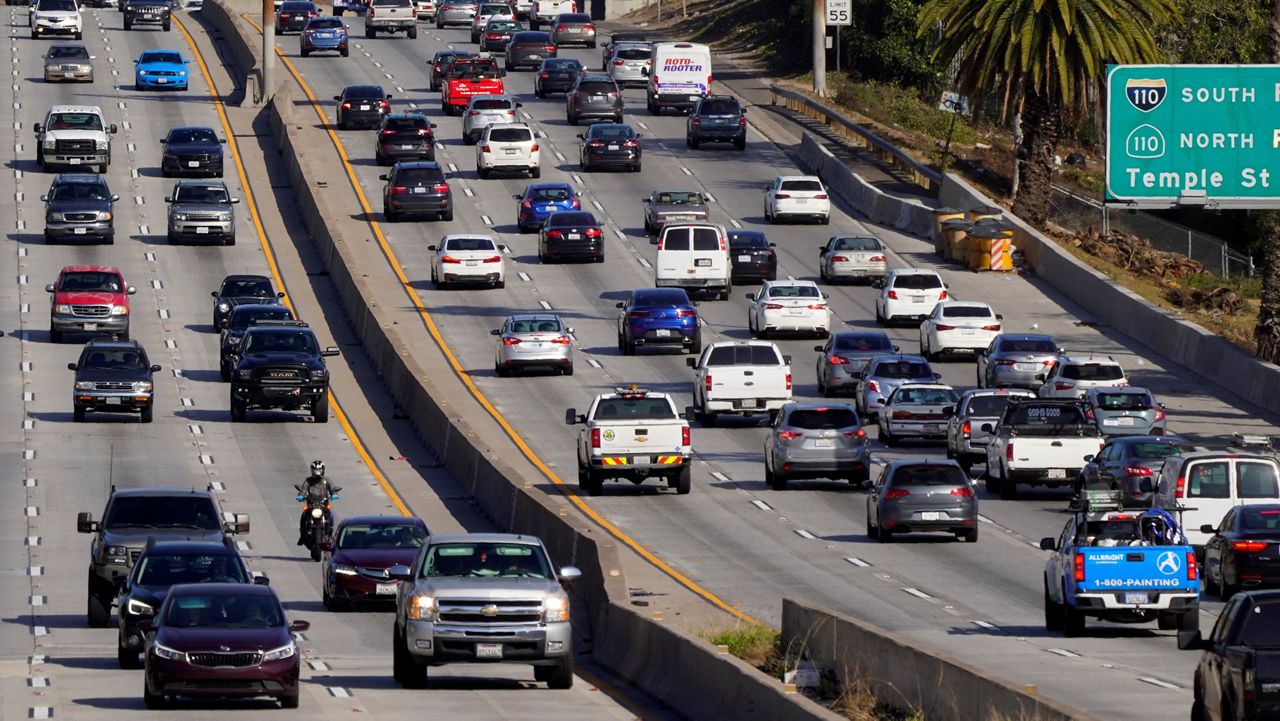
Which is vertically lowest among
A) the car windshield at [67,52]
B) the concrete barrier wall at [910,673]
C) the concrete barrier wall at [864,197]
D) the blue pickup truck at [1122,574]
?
the concrete barrier wall at [864,197]

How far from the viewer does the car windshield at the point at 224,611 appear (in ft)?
79.0

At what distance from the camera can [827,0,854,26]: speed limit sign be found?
94500mm

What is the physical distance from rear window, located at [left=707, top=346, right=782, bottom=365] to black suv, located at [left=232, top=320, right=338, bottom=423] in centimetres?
789

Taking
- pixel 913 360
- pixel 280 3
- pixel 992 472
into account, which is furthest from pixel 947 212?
pixel 280 3

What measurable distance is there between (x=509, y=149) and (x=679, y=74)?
44.2ft

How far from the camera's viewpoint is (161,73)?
3733 inches

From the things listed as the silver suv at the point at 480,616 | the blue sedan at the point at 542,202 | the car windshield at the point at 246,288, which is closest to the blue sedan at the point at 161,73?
the blue sedan at the point at 542,202

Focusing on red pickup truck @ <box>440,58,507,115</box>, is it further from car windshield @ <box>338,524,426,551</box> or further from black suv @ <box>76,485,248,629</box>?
black suv @ <box>76,485,248,629</box>

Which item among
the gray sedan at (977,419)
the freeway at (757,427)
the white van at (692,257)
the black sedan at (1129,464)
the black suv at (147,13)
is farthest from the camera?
the black suv at (147,13)

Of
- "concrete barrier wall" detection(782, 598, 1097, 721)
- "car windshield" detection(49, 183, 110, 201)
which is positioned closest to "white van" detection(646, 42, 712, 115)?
"car windshield" detection(49, 183, 110, 201)

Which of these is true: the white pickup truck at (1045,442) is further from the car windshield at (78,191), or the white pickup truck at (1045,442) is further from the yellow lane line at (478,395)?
the car windshield at (78,191)

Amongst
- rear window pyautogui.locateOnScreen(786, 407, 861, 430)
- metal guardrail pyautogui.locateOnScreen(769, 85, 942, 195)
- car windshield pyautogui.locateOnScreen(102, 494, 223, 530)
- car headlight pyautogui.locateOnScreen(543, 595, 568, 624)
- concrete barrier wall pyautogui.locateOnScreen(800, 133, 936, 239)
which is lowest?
concrete barrier wall pyautogui.locateOnScreen(800, 133, 936, 239)

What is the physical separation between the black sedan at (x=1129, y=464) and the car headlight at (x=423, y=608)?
52.0 feet

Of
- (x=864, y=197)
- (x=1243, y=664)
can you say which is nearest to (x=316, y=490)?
(x=1243, y=664)
